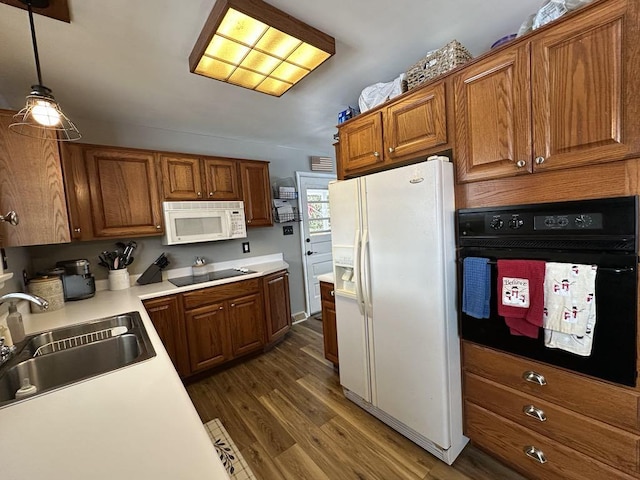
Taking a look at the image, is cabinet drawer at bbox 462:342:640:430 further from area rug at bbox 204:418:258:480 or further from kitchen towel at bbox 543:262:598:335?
area rug at bbox 204:418:258:480

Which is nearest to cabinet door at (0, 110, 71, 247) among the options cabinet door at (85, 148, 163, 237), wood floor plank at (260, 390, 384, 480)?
cabinet door at (85, 148, 163, 237)

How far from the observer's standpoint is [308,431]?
182 cm

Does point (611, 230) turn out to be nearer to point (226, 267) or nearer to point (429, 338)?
point (429, 338)

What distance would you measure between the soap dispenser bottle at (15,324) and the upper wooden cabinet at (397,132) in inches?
81.4

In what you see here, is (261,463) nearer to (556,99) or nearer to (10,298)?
(10,298)

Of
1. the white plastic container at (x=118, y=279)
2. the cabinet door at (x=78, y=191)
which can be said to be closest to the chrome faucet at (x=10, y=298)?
the cabinet door at (x=78, y=191)

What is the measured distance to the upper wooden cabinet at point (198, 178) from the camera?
8.30 ft

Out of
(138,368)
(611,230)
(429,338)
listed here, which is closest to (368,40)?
(611,230)

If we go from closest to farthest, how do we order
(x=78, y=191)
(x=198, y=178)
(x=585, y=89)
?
(x=585, y=89) < (x=78, y=191) < (x=198, y=178)

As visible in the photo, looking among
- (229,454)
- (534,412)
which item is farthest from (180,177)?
(534,412)

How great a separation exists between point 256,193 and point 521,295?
2.64m

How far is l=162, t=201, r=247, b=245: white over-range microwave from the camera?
98.9 inches

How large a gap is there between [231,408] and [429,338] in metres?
1.64

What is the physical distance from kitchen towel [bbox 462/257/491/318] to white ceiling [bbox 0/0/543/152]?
1325 mm
